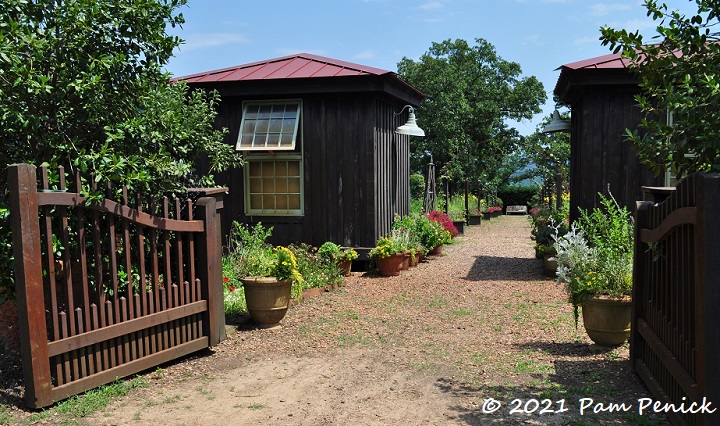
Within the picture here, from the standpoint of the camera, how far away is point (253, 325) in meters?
6.97

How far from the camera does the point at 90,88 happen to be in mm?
4930

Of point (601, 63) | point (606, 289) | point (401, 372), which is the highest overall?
point (601, 63)

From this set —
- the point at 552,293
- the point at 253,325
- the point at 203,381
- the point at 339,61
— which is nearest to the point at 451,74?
the point at 339,61

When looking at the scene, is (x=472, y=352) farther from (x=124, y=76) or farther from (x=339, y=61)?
(x=339, y=61)

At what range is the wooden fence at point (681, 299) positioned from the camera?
316 cm

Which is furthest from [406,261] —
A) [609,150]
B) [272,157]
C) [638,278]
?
[638,278]

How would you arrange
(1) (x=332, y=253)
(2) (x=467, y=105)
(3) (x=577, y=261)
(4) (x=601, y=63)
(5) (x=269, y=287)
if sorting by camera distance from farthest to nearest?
1. (2) (x=467, y=105)
2. (1) (x=332, y=253)
3. (4) (x=601, y=63)
4. (5) (x=269, y=287)
5. (3) (x=577, y=261)

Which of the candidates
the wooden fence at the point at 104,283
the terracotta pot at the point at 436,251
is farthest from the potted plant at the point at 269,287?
the terracotta pot at the point at 436,251

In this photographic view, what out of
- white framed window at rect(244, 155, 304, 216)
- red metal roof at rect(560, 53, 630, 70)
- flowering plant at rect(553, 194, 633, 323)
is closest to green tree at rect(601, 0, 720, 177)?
flowering plant at rect(553, 194, 633, 323)

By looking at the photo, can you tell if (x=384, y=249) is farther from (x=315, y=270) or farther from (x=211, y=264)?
(x=211, y=264)

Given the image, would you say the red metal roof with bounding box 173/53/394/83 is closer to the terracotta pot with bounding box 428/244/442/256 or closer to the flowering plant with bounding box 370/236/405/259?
the flowering plant with bounding box 370/236/405/259

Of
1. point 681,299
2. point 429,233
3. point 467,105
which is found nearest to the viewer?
point 681,299

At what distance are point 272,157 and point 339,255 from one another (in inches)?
88.7

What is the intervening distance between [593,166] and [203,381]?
7361mm
